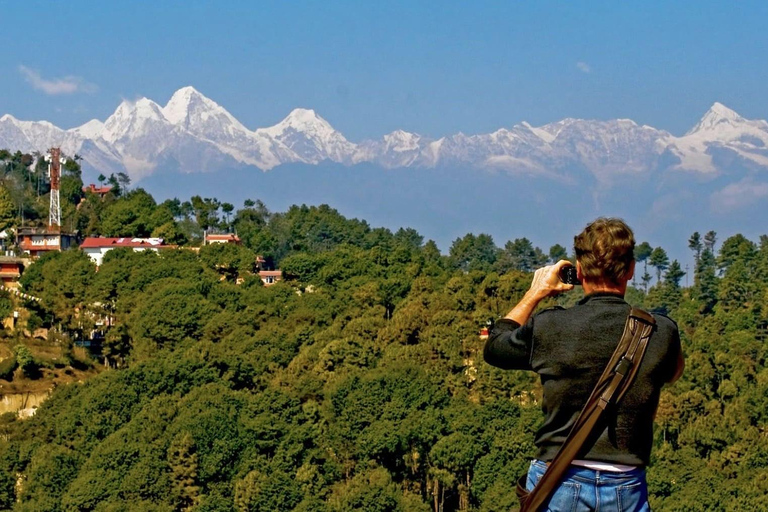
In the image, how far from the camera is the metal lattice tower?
82.1 meters

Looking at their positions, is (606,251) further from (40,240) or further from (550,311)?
(40,240)

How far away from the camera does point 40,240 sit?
80.9 meters

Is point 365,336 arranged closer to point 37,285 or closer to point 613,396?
point 37,285

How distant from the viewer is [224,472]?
31.8 metres

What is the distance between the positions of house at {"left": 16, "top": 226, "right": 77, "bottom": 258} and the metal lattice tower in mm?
1471

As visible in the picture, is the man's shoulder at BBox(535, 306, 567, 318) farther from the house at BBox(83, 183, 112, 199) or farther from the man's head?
the house at BBox(83, 183, 112, 199)

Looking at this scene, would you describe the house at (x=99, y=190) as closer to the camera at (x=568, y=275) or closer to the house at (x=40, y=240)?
the house at (x=40, y=240)

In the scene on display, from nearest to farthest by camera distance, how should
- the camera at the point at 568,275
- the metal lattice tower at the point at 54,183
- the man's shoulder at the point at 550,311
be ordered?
the man's shoulder at the point at 550,311, the camera at the point at 568,275, the metal lattice tower at the point at 54,183

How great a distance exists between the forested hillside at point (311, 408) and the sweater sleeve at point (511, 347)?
60.5 ft

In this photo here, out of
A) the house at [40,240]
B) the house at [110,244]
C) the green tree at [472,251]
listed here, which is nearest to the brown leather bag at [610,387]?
the house at [110,244]

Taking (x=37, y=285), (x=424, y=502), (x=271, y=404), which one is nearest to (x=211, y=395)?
(x=271, y=404)

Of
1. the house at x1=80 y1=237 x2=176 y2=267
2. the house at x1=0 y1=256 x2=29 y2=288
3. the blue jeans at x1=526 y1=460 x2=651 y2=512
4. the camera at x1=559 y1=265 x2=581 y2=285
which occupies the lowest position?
the blue jeans at x1=526 y1=460 x2=651 y2=512

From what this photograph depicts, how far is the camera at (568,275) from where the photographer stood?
16.7ft

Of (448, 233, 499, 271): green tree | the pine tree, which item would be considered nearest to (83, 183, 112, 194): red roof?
(448, 233, 499, 271): green tree
